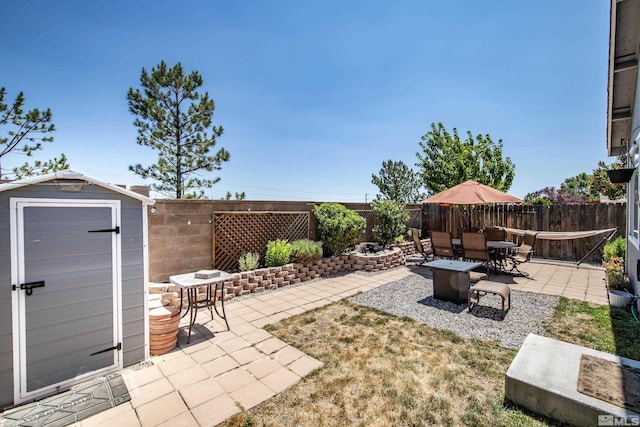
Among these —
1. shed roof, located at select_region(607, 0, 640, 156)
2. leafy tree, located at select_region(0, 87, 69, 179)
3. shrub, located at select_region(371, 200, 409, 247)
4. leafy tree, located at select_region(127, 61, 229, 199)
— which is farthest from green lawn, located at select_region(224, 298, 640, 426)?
leafy tree, located at select_region(127, 61, 229, 199)

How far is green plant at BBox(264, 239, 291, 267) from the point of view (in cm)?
641

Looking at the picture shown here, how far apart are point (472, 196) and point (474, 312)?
3.29m

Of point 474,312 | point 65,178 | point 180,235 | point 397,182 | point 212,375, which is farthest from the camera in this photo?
point 397,182

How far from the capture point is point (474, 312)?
15.1ft

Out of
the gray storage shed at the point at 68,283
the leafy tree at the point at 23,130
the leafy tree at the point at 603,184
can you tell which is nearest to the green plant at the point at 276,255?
the gray storage shed at the point at 68,283

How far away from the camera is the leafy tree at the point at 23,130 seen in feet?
28.1

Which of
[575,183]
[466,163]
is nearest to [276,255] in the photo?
[466,163]

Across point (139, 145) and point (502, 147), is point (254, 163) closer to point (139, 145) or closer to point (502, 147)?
point (139, 145)

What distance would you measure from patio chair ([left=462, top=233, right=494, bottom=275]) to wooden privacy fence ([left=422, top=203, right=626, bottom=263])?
10.4 feet

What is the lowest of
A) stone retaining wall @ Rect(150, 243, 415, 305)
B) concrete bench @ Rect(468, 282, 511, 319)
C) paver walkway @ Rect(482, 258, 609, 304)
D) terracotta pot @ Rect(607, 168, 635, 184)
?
paver walkway @ Rect(482, 258, 609, 304)

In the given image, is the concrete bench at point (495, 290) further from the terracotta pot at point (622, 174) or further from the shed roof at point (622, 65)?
the shed roof at point (622, 65)

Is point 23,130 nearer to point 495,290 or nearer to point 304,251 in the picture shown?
point 304,251

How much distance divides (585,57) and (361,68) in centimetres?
620

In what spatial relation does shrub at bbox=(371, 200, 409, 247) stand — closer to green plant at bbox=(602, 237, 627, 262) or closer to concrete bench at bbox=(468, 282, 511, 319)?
concrete bench at bbox=(468, 282, 511, 319)
